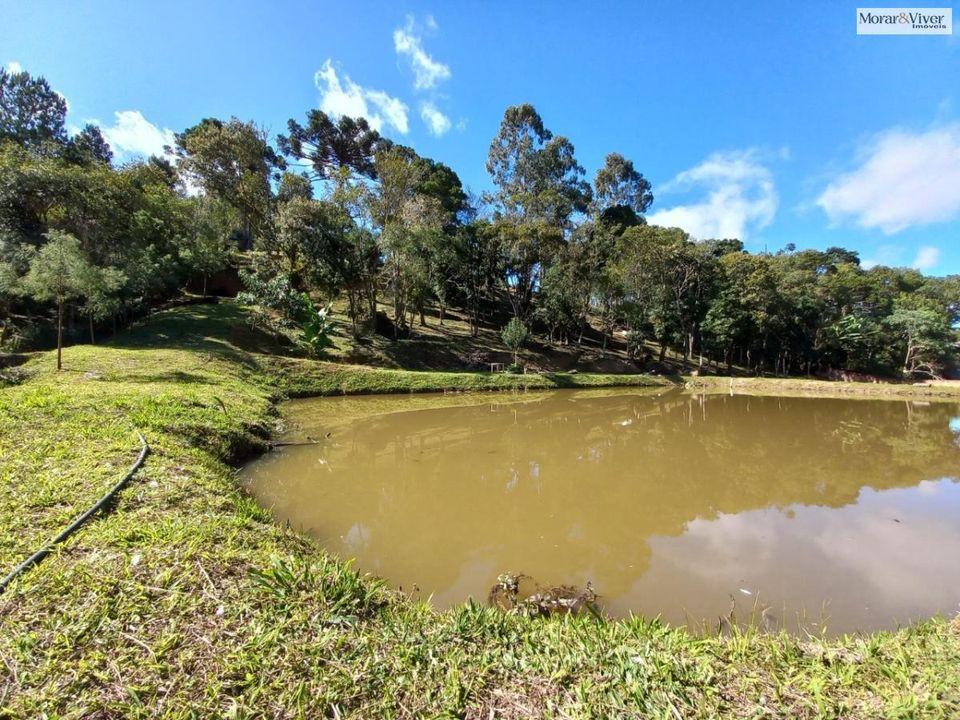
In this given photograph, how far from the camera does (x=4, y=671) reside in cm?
226

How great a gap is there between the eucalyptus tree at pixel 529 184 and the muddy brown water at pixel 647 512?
1905 cm

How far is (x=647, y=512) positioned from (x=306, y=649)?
18.5ft

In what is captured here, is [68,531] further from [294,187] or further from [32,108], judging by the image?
[32,108]

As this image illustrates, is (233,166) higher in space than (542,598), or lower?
higher

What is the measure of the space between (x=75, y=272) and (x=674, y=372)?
1290 inches

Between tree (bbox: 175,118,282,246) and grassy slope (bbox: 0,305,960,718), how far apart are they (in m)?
29.3

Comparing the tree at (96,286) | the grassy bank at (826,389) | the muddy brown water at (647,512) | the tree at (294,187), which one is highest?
the tree at (294,187)

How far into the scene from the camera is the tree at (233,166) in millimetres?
27109

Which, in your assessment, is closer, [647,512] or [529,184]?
[647,512]

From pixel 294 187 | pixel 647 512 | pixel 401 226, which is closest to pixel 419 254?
pixel 401 226

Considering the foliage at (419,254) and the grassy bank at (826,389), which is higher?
the foliage at (419,254)

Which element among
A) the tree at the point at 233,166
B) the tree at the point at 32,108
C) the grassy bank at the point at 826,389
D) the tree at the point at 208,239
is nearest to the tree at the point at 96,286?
the tree at the point at 208,239

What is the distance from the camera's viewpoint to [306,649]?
8.37ft

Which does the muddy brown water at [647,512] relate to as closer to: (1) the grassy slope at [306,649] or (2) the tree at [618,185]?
(1) the grassy slope at [306,649]
